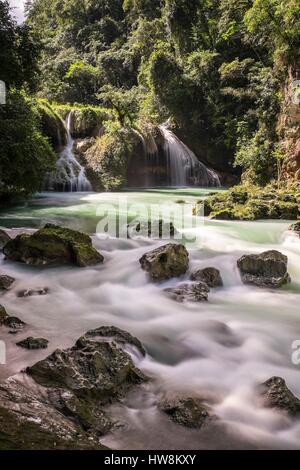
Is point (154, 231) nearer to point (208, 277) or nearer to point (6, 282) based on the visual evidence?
point (208, 277)

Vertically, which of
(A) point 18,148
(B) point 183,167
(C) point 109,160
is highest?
(C) point 109,160

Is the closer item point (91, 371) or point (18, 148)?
point (91, 371)

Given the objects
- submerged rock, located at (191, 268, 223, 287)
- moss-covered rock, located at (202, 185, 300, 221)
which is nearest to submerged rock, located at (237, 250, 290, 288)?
submerged rock, located at (191, 268, 223, 287)

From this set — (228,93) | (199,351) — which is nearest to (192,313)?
(199,351)

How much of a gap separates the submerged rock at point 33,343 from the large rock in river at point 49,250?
3.39 metres

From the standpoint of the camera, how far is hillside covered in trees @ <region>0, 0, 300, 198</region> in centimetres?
1338

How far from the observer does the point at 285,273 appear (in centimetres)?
751

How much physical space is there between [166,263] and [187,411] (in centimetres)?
393

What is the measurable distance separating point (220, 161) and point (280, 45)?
30.6ft

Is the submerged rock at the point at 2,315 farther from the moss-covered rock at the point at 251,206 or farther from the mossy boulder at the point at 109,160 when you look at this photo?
the mossy boulder at the point at 109,160

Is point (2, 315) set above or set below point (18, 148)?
below

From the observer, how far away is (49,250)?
26.5ft

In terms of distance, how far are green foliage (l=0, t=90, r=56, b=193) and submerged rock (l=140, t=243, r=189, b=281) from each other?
6447 millimetres

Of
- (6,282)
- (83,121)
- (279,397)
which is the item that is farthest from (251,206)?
(83,121)
